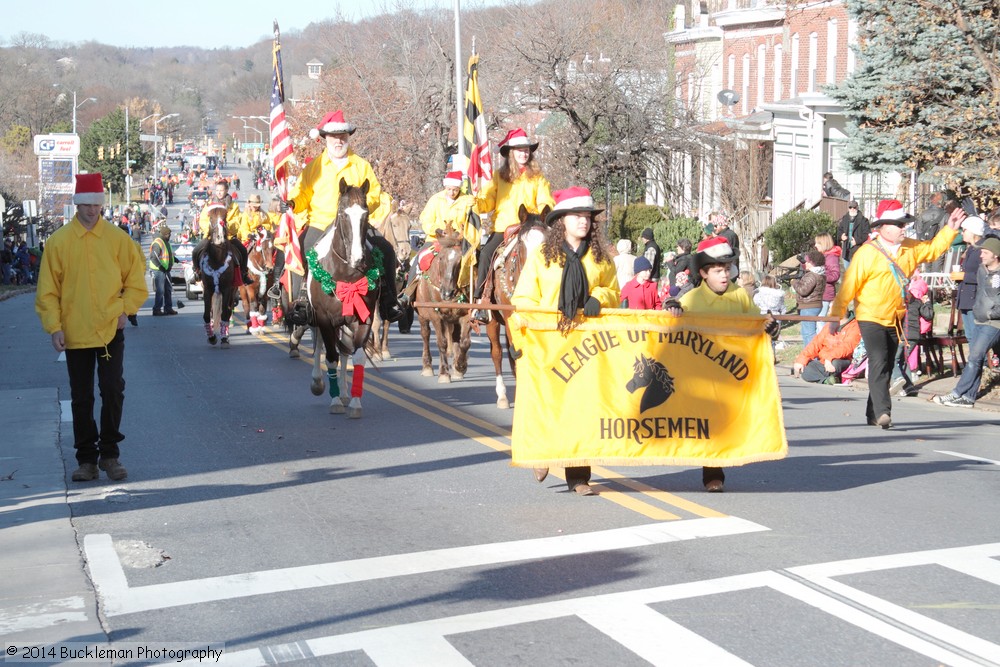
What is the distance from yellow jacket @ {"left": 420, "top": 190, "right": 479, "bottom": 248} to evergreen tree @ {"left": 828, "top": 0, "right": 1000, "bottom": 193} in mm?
7650

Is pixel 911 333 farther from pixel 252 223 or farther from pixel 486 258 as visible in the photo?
pixel 252 223

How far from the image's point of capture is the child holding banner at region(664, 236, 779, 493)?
9578mm

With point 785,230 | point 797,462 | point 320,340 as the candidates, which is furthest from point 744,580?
point 785,230

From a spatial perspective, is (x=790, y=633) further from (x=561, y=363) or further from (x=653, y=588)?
(x=561, y=363)

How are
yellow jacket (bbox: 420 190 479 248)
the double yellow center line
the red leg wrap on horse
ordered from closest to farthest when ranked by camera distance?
the double yellow center line < the red leg wrap on horse < yellow jacket (bbox: 420 190 479 248)

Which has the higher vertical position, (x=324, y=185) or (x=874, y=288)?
(x=324, y=185)

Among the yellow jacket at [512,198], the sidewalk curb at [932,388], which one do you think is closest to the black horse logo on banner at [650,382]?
the yellow jacket at [512,198]

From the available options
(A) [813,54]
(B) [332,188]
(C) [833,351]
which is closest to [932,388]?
(C) [833,351]

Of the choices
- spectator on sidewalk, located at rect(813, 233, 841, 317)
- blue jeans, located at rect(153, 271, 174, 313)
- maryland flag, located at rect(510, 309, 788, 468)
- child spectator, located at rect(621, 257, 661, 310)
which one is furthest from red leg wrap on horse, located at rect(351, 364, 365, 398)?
blue jeans, located at rect(153, 271, 174, 313)

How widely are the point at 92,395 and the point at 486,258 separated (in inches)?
200

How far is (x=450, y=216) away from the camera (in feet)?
55.7

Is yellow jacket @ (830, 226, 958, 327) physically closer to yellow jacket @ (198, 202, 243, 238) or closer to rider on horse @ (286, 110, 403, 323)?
rider on horse @ (286, 110, 403, 323)

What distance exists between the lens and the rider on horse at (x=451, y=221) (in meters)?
16.3

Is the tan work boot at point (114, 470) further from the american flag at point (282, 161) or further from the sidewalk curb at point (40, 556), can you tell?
the american flag at point (282, 161)
